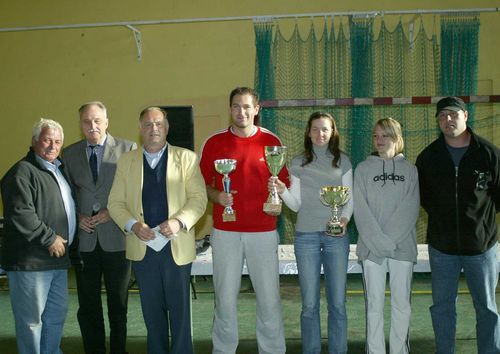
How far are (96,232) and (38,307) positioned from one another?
58cm

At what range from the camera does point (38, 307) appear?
300cm

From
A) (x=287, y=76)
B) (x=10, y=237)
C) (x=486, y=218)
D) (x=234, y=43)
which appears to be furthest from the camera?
(x=234, y=43)

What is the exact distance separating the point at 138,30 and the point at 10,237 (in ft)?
14.9

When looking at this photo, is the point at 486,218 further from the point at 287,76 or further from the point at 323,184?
the point at 287,76

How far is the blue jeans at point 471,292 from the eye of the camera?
318 centimetres

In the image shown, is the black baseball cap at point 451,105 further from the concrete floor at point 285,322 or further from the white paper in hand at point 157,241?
the white paper in hand at point 157,241

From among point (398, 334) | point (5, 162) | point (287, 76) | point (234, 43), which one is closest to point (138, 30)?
point (234, 43)

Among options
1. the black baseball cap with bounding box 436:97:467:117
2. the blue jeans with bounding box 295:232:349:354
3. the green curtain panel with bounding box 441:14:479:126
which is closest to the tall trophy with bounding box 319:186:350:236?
the blue jeans with bounding box 295:232:349:354

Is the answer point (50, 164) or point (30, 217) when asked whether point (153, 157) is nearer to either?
point (50, 164)

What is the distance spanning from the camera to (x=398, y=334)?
3232mm

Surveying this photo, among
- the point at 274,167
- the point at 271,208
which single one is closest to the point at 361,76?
the point at 274,167

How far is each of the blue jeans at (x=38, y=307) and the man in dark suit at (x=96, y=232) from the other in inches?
10.6

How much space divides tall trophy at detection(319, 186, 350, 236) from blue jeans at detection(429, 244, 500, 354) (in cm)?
66

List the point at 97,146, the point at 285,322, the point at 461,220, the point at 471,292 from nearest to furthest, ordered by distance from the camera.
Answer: the point at 461,220 < the point at 471,292 < the point at 97,146 < the point at 285,322
